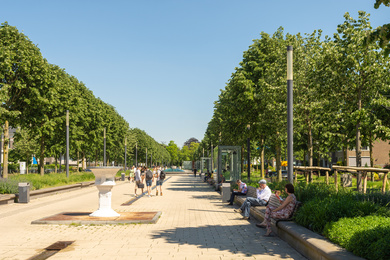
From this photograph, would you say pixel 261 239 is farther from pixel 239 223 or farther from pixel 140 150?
pixel 140 150

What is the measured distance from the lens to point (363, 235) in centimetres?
662

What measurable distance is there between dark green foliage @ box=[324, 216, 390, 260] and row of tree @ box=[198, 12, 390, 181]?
9.93m

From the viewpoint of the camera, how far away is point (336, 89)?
2214cm

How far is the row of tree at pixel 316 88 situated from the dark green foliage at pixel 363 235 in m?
9.93

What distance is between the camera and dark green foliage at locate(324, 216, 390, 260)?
240 inches

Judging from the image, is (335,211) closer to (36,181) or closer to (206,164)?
(36,181)

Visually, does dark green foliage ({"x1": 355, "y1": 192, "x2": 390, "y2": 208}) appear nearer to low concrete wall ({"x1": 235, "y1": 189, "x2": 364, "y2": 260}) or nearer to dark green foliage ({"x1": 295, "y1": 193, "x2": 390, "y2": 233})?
dark green foliage ({"x1": 295, "y1": 193, "x2": 390, "y2": 233})

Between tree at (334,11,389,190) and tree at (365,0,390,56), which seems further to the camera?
tree at (334,11,389,190)

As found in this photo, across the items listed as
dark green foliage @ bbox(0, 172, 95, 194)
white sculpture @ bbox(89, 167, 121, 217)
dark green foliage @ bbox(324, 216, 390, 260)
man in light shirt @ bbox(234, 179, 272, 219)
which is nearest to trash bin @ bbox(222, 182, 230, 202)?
man in light shirt @ bbox(234, 179, 272, 219)

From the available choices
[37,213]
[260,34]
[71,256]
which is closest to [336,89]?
[260,34]

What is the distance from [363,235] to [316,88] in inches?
656

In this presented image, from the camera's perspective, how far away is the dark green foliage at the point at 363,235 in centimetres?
609

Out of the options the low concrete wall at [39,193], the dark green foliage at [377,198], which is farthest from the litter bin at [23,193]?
the dark green foliage at [377,198]

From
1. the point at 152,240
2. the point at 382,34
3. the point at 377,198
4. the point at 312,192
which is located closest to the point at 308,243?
the point at 377,198
